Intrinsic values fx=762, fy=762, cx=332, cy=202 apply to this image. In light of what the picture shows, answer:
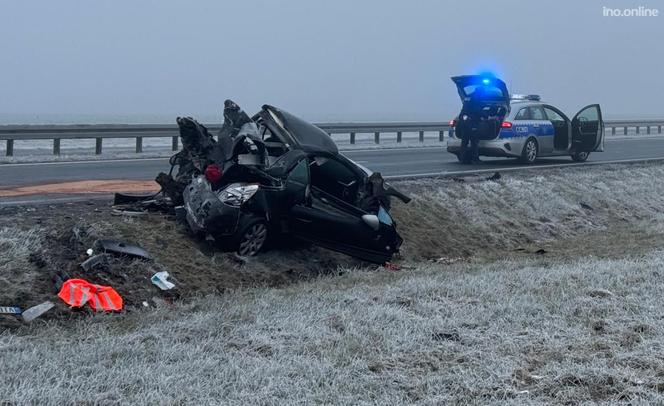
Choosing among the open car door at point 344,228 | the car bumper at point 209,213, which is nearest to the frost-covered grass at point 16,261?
the car bumper at point 209,213

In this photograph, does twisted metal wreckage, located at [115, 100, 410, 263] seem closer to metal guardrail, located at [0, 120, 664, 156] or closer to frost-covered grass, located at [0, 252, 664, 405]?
frost-covered grass, located at [0, 252, 664, 405]

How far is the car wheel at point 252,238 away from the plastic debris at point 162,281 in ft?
3.91

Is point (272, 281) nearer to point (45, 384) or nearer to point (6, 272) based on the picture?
point (6, 272)

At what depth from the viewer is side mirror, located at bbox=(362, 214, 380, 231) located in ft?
30.9

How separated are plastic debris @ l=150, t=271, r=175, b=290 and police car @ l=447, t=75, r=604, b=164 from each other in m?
10.7

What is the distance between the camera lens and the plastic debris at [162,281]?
7.51 metres

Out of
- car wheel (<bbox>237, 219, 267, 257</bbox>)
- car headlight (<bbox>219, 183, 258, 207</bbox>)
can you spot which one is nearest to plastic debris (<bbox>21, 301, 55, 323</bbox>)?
car headlight (<bbox>219, 183, 258, 207</bbox>)

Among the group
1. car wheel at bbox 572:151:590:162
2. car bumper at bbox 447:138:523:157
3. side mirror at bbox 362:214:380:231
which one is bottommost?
side mirror at bbox 362:214:380:231

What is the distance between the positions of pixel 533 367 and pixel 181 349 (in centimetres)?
227

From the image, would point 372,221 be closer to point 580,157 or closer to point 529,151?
point 529,151

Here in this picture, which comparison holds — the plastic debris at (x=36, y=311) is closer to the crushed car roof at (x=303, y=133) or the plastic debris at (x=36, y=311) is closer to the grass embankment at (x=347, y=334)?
the grass embankment at (x=347, y=334)

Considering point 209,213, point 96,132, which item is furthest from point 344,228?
point 96,132

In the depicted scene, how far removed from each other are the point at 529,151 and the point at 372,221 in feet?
32.6

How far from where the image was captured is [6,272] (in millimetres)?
6789
